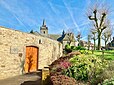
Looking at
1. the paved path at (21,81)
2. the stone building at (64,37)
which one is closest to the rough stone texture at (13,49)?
the paved path at (21,81)

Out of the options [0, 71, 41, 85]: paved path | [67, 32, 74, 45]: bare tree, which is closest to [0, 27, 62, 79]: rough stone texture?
[0, 71, 41, 85]: paved path

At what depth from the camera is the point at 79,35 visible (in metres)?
69.0

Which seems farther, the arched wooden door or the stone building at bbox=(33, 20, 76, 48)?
the stone building at bbox=(33, 20, 76, 48)

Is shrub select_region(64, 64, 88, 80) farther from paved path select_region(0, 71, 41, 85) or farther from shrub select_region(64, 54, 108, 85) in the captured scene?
paved path select_region(0, 71, 41, 85)

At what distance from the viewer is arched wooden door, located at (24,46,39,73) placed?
15.6m

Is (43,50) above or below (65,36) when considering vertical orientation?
below

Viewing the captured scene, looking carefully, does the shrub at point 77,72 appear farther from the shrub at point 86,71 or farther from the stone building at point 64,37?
the stone building at point 64,37

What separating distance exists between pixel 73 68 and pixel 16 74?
7.39m

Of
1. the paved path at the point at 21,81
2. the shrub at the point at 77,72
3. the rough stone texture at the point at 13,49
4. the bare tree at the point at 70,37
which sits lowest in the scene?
the paved path at the point at 21,81

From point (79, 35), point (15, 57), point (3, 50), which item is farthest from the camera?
point (79, 35)

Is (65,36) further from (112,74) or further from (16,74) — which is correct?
(112,74)

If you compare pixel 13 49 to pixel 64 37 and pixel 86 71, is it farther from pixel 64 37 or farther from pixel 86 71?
pixel 64 37

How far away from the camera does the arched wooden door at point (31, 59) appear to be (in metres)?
15.6

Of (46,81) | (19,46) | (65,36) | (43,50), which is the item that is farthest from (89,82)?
(65,36)
